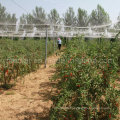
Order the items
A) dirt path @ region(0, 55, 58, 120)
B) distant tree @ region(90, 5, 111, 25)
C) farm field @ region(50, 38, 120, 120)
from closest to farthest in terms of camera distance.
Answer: farm field @ region(50, 38, 120, 120)
dirt path @ region(0, 55, 58, 120)
distant tree @ region(90, 5, 111, 25)

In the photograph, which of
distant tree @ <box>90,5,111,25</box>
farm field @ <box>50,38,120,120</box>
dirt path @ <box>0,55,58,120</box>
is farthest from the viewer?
distant tree @ <box>90,5,111,25</box>

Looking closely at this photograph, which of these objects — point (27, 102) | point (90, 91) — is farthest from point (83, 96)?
point (27, 102)

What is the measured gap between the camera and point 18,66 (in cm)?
440

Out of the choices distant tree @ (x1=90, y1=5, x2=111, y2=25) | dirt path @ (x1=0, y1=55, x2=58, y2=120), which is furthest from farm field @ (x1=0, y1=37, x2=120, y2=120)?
distant tree @ (x1=90, y1=5, x2=111, y2=25)

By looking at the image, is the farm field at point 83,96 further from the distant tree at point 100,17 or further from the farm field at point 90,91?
the distant tree at point 100,17

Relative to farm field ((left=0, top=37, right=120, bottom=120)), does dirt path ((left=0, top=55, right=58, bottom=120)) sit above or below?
below

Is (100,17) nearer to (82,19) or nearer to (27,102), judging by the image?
(82,19)

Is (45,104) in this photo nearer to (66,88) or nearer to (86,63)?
(66,88)

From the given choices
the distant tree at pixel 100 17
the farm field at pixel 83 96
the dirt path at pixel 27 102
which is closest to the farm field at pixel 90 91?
the farm field at pixel 83 96

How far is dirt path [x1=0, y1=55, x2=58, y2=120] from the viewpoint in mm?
3014

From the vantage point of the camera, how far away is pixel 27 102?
140 inches

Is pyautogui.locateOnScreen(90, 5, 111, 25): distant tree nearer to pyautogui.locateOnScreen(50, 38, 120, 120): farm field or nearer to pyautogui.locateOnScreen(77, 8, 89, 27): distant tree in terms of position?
pyautogui.locateOnScreen(77, 8, 89, 27): distant tree

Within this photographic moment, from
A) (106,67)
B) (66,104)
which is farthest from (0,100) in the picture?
(106,67)

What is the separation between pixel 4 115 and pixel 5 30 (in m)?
17.5
